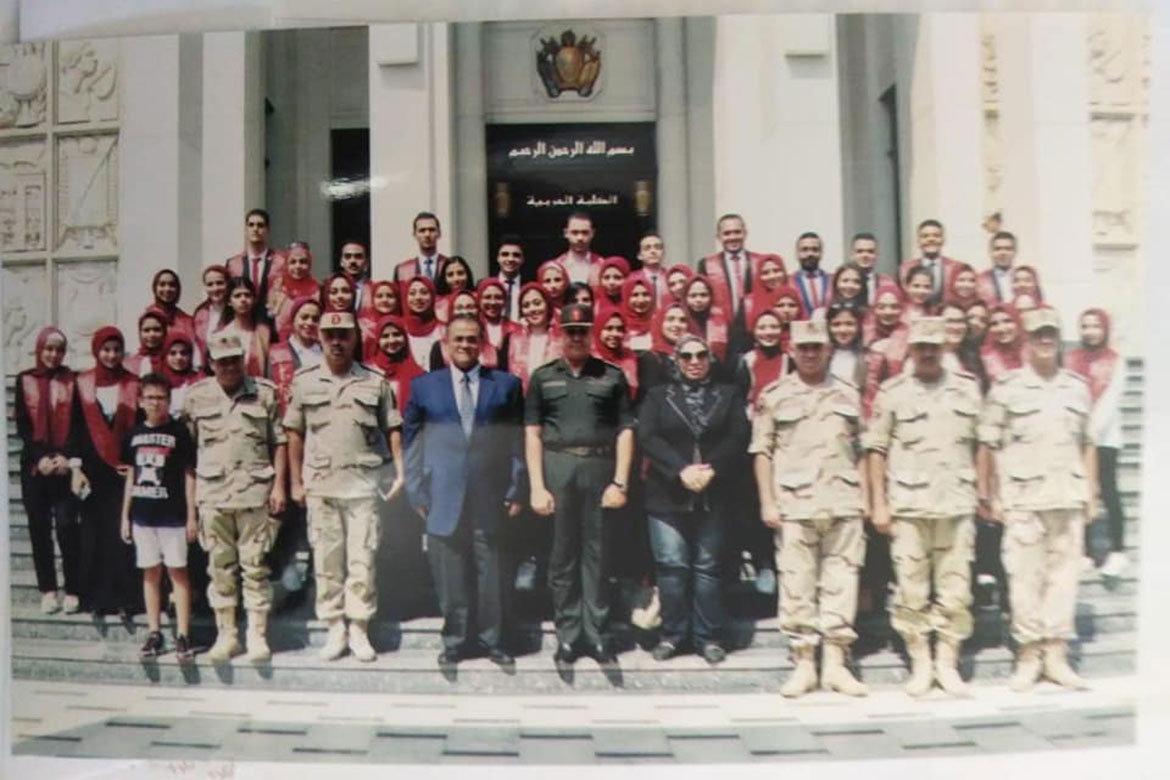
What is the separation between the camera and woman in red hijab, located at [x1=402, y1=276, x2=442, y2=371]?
241 centimetres

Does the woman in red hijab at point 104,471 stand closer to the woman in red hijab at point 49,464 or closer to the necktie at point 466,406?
the woman in red hijab at point 49,464

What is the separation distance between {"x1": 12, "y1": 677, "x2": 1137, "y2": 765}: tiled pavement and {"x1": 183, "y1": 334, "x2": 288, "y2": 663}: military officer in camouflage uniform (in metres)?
0.21

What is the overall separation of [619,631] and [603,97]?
147cm

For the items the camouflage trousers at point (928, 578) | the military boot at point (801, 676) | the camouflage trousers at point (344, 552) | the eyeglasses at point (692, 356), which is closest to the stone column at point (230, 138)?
the camouflage trousers at point (344, 552)

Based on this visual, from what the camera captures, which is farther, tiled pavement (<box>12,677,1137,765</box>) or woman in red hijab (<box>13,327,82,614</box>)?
woman in red hijab (<box>13,327,82,614</box>)

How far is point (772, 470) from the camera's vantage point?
237 centimetres

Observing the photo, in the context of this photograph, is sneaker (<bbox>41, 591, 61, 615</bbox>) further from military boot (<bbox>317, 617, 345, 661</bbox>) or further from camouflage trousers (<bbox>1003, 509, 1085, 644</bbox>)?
camouflage trousers (<bbox>1003, 509, 1085, 644</bbox>)

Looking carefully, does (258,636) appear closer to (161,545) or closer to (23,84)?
(161,545)

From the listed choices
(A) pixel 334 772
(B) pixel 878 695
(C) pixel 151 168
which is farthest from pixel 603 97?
(A) pixel 334 772

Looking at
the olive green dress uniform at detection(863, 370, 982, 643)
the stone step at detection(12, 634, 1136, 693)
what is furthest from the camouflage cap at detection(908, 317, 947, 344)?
the stone step at detection(12, 634, 1136, 693)

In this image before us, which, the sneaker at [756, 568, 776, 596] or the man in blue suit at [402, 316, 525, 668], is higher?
the man in blue suit at [402, 316, 525, 668]

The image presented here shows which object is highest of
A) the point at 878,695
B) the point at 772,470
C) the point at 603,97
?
the point at 603,97

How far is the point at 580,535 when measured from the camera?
2.37 metres

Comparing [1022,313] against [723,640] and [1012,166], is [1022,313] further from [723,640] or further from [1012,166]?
[723,640]
